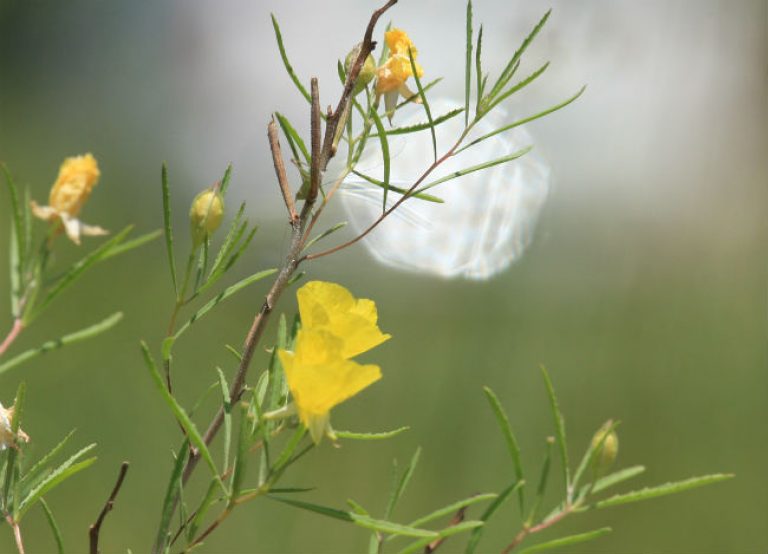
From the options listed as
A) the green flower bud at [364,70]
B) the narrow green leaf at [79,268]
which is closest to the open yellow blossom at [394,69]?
the green flower bud at [364,70]

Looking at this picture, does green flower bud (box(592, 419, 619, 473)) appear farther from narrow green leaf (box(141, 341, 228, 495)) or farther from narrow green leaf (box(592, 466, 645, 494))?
narrow green leaf (box(141, 341, 228, 495))

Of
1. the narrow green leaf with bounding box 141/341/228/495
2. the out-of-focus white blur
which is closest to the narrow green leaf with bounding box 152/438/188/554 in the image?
the narrow green leaf with bounding box 141/341/228/495

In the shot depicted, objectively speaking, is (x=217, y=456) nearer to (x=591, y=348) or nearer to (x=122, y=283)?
(x=122, y=283)

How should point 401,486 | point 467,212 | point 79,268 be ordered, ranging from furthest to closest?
1. point 467,212
2. point 401,486
3. point 79,268

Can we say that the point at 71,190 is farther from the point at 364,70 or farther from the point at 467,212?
the point at 467,212

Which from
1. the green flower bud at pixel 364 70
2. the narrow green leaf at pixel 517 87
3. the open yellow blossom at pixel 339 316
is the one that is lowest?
the open yellow blossom at pixel 339 316

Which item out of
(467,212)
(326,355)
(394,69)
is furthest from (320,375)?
(467,212)

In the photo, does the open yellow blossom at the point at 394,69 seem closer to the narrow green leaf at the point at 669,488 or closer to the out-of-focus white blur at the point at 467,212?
the narrow green leaf at the point at 669,488
